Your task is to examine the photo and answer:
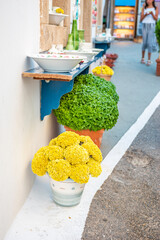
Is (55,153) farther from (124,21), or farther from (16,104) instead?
(124,21)

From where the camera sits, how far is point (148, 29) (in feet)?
32.5

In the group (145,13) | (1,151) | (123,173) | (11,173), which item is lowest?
(123,173)

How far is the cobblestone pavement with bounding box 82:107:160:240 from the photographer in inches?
90.0

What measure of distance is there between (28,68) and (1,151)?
79 cm

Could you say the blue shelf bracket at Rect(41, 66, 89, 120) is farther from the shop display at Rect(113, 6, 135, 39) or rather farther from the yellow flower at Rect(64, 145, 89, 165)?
the shop display at Rect(113, 6, 135, 39)

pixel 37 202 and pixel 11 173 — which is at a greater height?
pixel 11 173

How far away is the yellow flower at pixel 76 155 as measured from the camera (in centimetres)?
241

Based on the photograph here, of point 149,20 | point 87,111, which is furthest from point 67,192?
point 149,20

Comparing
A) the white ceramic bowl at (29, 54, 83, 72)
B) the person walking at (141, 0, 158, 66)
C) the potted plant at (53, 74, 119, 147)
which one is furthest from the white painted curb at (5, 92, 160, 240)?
the person walking at (141, 0, 158, 66)

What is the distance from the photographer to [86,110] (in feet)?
10.9

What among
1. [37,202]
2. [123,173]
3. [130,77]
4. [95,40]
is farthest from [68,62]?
[130,77]

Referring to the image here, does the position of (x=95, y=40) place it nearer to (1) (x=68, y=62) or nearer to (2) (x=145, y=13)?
Answer: (2) (x=145, y=13)

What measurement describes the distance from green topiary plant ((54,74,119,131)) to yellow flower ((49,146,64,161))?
0.81 meters

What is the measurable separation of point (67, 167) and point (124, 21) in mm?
18083
